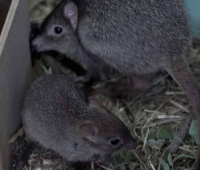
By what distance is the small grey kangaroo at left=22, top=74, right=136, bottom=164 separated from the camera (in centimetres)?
341

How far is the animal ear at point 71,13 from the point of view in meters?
3.91

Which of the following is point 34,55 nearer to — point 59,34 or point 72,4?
point 59,34

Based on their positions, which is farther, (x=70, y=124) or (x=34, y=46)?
(x=34, y=46)

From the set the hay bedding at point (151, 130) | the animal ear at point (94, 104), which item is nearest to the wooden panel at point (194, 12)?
the hay bedding at point (151, 130)

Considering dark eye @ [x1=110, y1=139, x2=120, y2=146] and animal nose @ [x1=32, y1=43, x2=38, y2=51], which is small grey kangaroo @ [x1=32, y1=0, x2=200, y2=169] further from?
dark eye @ [x1=110, y1=139, x2=120, y2=146]

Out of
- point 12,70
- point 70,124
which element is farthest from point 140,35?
point 12,70

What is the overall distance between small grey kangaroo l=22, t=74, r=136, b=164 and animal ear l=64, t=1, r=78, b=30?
0.54 meters

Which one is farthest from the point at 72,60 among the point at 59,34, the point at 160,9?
the point at 160,9

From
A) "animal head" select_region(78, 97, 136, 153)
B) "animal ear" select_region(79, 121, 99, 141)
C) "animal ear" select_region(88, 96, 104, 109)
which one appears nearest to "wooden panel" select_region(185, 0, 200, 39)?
"animal ear" select_region(88, 96, 104, 109)

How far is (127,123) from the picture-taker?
3.98 meters

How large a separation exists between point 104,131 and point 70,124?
0.22 m

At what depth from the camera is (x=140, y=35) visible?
3736 mm

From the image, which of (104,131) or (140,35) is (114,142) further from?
(140,35)

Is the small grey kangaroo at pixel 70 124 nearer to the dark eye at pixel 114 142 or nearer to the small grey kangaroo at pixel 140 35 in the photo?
the dark eye at pixel 114 142
